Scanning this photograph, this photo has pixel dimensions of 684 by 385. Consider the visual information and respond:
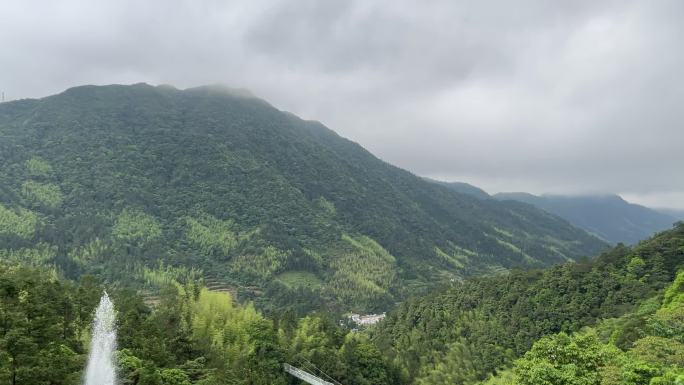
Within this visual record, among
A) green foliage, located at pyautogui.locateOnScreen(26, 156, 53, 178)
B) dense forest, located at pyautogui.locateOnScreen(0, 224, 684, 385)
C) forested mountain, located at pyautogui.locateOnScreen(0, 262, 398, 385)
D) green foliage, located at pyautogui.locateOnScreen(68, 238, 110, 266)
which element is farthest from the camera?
green foliage, located at pyautogui.locateOnScreen(26, 156, 53, 178)

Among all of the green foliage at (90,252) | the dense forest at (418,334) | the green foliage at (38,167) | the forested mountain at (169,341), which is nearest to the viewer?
the forested mountain at (169,341)

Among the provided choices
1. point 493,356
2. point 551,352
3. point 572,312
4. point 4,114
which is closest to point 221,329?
point 493,356

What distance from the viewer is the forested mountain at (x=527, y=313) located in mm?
42375

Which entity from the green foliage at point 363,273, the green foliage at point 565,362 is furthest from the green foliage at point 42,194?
the green foliage at point 565,362

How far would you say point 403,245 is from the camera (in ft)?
618

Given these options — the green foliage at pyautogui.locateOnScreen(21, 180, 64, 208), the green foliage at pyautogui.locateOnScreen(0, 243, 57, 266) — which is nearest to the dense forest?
the green foliage at pyautogui.locateOnScreen(0, 243, 57, 266)

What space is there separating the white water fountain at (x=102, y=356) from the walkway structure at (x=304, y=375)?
671 inches

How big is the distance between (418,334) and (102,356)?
39302 millimetres

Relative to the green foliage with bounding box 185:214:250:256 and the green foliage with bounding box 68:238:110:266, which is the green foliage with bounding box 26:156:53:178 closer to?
the green foliage with bounding box 185:214:250:256

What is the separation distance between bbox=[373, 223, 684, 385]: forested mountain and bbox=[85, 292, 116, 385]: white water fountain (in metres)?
28.3

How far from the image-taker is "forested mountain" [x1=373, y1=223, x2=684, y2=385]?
42375 millimetres

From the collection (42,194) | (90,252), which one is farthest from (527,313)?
(42,194)

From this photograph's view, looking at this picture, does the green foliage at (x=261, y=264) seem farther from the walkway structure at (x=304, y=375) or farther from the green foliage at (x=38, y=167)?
the walkway structure at (x=304, y=375)

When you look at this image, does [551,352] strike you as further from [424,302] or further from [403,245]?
[403,245]
